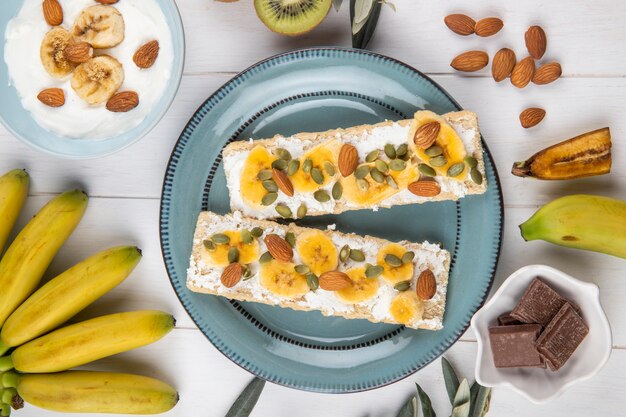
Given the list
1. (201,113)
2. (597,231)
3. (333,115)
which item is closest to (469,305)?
(597,231)

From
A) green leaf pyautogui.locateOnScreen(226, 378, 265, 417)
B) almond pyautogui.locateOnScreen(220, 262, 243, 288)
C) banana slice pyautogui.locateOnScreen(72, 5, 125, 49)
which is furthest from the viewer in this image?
green leaf pyautogui.locateOnScreen(226, 378, 265, 417)

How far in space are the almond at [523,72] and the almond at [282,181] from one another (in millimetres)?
696

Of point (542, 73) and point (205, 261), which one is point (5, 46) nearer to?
point (205, 261)

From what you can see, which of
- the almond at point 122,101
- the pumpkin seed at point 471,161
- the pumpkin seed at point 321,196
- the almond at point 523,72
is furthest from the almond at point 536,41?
the almond at point 122,101

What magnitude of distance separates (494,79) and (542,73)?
0.13 metres

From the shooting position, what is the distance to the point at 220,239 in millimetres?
1570

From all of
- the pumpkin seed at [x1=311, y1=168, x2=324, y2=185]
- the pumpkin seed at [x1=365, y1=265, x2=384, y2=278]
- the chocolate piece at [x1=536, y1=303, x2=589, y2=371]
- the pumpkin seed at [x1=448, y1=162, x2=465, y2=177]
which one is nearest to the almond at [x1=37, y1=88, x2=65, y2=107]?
→ the pumpkin seed at [x1=311, y1=168, x2=324, y2=185]

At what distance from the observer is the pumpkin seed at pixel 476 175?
152 cm

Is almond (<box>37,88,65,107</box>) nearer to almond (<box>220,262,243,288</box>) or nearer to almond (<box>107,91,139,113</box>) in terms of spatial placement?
almond (<box>107,91,139,113</box>)

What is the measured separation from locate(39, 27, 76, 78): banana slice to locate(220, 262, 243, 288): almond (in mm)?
657

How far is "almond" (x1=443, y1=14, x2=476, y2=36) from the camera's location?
1631 millimetres

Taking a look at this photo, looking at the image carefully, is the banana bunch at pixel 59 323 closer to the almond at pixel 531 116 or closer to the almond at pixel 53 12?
the almond at pixel 53 12

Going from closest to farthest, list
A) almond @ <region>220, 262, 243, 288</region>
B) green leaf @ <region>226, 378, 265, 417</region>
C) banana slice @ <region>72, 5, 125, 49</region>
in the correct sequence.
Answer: banana slice @ <region>72, 5, 125, 49</region>
almond @ <region>220, 262, 243, 288</region>
green leaf @ <region>226, 378, 265, 417</region>

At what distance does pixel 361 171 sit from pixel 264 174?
26cm
